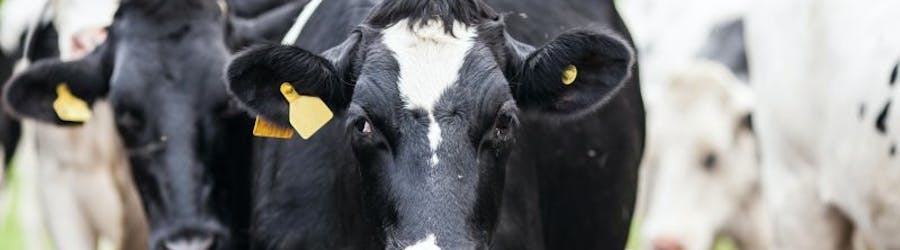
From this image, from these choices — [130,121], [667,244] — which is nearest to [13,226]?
[667,244]

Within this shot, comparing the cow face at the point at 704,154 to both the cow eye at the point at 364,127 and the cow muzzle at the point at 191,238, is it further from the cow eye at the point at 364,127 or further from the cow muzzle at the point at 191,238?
the cow eye at the point at 364,127

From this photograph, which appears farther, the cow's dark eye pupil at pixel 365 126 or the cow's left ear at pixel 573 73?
the cow's left ear at pixel 573 73

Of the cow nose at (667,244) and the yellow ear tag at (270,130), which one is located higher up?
the yellow ear tag at (270,130)

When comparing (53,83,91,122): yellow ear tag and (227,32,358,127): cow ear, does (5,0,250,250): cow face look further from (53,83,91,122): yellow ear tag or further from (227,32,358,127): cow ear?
(227,32,358,127): cow ear

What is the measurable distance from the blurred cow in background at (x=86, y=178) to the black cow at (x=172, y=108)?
168cm

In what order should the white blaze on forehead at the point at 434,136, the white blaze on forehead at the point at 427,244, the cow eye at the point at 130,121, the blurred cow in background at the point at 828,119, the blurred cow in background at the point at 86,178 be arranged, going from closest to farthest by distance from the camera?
the white blaze on forehead at the point at 427,244 → the white blaze on forehead at the point at 434,136 → the cow eye at the point at 130,121 → the blurred cow in background at the point at 828,119 → the blurred cow in background at the point at 86,178

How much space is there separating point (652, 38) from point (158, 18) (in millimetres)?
5942

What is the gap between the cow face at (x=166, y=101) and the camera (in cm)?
770

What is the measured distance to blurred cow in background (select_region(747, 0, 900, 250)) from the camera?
8133 millimetres

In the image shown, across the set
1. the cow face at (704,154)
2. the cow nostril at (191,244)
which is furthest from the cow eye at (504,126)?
the cow face at (704,154)

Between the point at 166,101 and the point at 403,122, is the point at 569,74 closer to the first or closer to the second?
the point at 403,122

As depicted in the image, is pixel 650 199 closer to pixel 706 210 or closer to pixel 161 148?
pixel 706 210

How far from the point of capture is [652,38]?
44.4ft

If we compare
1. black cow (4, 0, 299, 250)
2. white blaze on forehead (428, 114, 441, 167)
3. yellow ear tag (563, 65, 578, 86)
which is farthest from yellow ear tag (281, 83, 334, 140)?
black cow (4, 0, 299, 250)
